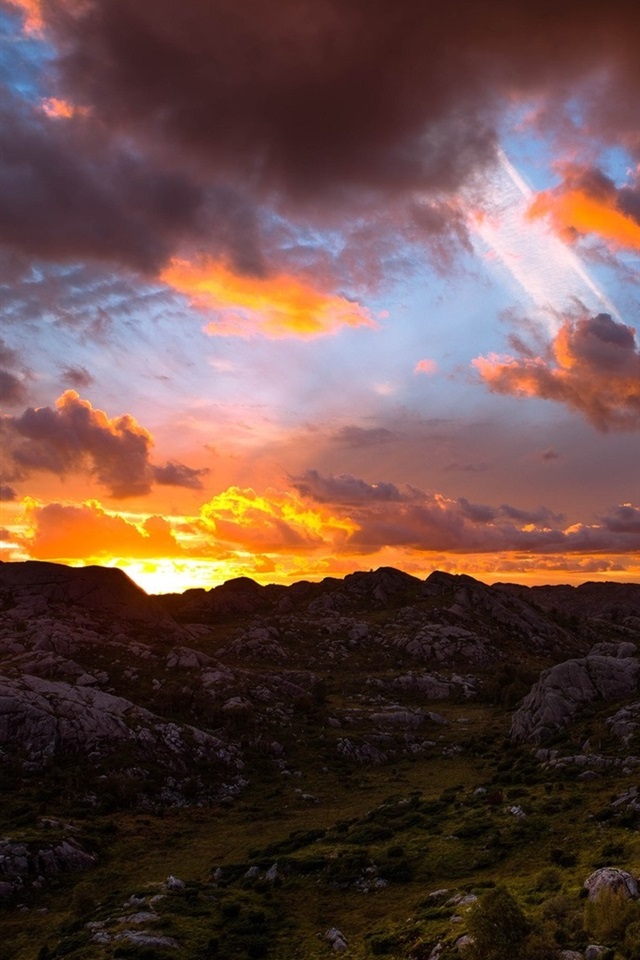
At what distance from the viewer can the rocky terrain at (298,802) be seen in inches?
1258

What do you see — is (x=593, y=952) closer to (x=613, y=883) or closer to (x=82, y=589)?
(x=613, y=883)

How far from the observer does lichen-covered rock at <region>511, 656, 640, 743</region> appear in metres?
77.9

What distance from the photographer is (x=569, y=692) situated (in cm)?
8281

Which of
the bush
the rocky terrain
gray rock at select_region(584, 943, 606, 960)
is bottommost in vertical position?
the rocky terrain

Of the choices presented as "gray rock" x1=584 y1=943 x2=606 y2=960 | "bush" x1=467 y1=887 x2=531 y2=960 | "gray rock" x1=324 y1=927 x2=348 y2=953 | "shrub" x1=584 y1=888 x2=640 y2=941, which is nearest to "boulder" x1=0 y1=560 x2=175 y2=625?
"gray rock" x1=324 y1=927 x2=348 y2=953

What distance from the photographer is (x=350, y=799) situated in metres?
66.8

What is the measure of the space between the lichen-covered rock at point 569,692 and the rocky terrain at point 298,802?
14.2 inches

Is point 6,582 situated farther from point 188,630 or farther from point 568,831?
point 568,831

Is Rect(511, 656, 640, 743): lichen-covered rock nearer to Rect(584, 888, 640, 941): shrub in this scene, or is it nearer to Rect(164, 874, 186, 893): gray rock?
Rect(164, 874, 186, 893): gray rock

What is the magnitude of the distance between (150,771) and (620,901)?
5663cm

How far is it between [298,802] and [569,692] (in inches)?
1686

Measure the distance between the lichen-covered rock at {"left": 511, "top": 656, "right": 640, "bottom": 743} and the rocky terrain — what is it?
36 cm

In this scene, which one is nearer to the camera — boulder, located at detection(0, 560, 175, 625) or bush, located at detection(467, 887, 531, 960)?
bush, located at detection(467, 887, 531, 960)

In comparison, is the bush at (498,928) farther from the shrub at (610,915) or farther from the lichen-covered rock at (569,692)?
the lichen-covered rock at (569,692)
